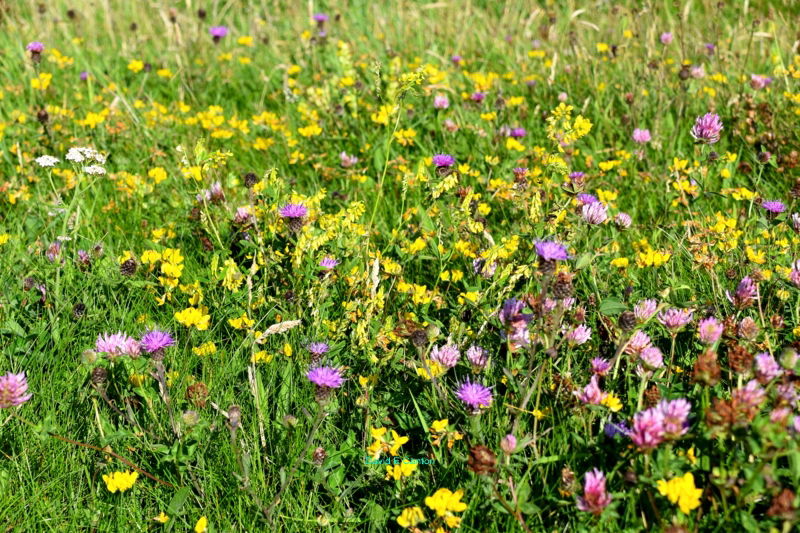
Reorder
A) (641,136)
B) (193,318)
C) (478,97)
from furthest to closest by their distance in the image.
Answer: (478,97)
(641,136)
(193,318)

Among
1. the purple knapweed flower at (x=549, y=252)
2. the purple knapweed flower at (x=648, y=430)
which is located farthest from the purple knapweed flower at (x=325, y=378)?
the purple knapweed flower at (x=648, y=430)

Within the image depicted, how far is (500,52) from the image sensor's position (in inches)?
193

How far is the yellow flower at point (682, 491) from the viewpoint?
4.93ft

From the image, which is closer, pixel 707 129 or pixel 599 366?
pixel 599 366

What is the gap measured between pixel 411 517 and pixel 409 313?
72cm

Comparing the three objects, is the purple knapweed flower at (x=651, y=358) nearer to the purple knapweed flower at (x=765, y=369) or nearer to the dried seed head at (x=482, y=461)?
the purple knapweed flower at (x=765, y=369)

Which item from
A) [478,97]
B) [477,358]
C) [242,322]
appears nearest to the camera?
[477,358]

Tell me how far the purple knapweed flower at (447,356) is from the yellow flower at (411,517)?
1.43ft

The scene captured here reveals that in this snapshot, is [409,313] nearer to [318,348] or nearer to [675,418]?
[318,348]

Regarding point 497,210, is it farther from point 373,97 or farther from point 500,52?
point 500,52

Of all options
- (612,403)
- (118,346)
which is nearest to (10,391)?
(118,346)

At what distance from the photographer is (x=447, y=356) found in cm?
199

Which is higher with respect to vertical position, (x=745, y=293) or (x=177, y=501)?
(x=745, y=293)

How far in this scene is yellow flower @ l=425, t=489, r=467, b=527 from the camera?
1.59 m
